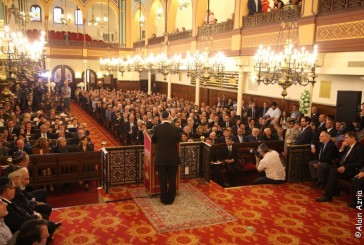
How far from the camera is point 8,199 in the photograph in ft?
12.7

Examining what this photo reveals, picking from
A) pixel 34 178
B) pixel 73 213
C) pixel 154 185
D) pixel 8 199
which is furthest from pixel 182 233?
pixel 34 178

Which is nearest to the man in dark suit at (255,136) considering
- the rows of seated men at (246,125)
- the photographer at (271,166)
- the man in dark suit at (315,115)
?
the rows of seated men at (246,125)

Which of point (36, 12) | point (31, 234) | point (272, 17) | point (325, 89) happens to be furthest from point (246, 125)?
point (36, 12)

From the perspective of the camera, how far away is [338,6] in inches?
368

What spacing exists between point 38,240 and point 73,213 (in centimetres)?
274

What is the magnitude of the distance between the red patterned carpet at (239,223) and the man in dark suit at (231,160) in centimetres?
120

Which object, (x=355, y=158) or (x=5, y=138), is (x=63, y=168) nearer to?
(x=5, y=138)

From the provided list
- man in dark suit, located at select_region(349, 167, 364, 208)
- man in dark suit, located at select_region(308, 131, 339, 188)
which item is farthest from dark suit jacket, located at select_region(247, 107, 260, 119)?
man in dark suit, located at select_region(349, 167, 364, 208)

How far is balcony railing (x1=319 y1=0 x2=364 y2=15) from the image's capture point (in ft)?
28.7

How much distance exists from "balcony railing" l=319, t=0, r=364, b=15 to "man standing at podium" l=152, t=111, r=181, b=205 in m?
6.30

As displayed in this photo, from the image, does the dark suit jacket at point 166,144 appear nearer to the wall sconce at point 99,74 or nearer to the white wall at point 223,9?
A: the white wall at point 223,9

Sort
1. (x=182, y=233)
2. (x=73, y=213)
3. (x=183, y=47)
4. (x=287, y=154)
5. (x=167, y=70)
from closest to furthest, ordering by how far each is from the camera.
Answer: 1. (x=182, y=233)
2. (x=73, y=213)
3. (x=287, y=154)
4. (x=167, y=70)
5. (x=183, y=47)

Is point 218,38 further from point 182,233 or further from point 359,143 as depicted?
point 182,233

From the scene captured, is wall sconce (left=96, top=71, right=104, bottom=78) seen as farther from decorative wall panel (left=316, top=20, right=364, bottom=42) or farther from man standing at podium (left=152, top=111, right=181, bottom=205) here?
man standing at podium (left=152, top=111, right=181, bottom=205)
